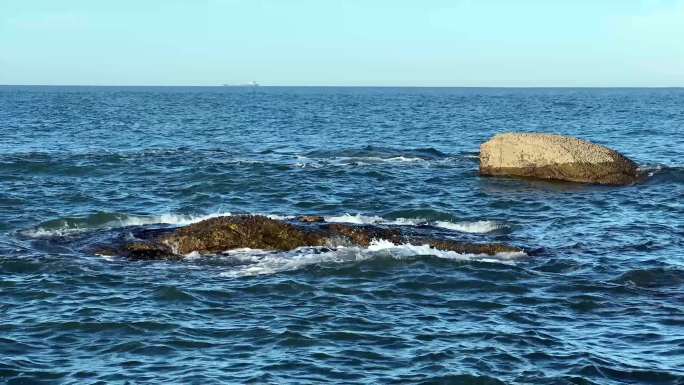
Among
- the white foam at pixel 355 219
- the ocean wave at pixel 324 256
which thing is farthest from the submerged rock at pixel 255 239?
the white foam at pixel 355 219

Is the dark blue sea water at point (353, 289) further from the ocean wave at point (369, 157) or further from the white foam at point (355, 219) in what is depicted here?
the ocean wave at point (369, 157)

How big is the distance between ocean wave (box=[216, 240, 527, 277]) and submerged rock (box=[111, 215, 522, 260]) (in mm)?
251

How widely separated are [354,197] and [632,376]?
17.4 meters

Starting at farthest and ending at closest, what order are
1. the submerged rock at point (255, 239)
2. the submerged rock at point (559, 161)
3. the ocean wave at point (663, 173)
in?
the ocean wave at point (663, 173)
the submerged rock at point (559, 161)
the submerged rock at point (255, 239)

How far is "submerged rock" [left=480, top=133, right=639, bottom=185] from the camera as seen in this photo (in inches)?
1268

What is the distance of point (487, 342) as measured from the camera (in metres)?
14.4

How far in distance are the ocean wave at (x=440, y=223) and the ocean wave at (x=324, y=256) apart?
10.7 feet

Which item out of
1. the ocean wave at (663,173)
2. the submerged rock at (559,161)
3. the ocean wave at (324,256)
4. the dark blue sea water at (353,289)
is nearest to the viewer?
the dark blue sea water at (353,289)

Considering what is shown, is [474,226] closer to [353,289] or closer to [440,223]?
[440,223]

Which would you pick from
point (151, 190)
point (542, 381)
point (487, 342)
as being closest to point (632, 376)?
point (542, 381)

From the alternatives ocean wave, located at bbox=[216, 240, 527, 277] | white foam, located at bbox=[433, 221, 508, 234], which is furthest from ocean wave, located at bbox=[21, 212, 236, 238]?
white foam, located at bbox=[433, 221, 508, 234]

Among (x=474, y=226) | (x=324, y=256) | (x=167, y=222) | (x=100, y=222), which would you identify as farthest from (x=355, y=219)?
(x=100, y=222)

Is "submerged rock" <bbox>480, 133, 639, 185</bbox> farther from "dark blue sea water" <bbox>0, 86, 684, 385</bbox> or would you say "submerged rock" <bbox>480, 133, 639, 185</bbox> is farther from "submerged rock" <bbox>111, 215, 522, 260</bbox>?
"submerged rock" <bbox>111, 215, 522, 260</bbox>

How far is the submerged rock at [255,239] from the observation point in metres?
20.0
